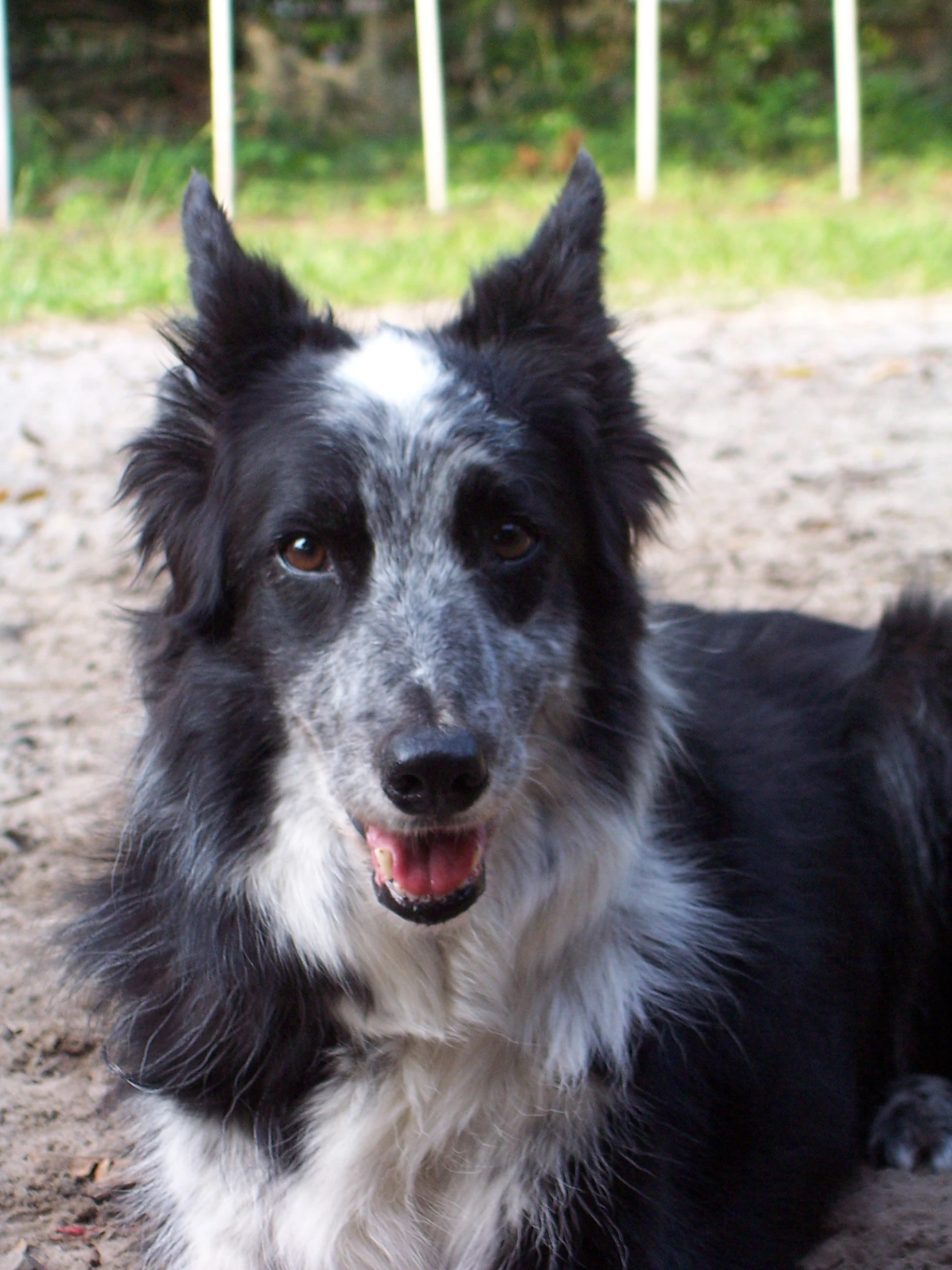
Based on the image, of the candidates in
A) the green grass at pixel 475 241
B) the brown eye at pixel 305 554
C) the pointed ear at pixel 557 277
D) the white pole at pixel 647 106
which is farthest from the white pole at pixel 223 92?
the brown eye at pixel 305 554

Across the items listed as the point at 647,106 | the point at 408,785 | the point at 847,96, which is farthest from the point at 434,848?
the point at 847,96

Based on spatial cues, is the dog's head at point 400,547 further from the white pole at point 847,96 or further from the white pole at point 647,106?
the white pole at point 847,96

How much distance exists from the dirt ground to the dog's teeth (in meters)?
1.04

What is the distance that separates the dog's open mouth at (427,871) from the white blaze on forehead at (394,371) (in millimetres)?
936

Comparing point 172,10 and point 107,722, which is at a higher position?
point 172,10

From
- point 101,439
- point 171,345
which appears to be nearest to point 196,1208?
point 171,345

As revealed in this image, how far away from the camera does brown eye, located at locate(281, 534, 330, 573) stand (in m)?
2.98

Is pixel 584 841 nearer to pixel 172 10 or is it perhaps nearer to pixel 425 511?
pixel 425 511

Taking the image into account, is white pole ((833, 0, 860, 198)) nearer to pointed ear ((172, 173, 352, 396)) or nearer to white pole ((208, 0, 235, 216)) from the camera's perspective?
white pole ((208, 0, 235, 216))

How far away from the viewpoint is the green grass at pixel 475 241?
10.2 meters

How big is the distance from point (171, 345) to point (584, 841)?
142 cm

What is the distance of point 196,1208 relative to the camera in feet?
9.66

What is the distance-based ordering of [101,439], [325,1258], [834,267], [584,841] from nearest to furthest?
[325,1258] → [584,841] → [101,439] → [834,267]

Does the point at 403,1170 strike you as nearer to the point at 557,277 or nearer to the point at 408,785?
the point at 408,785
